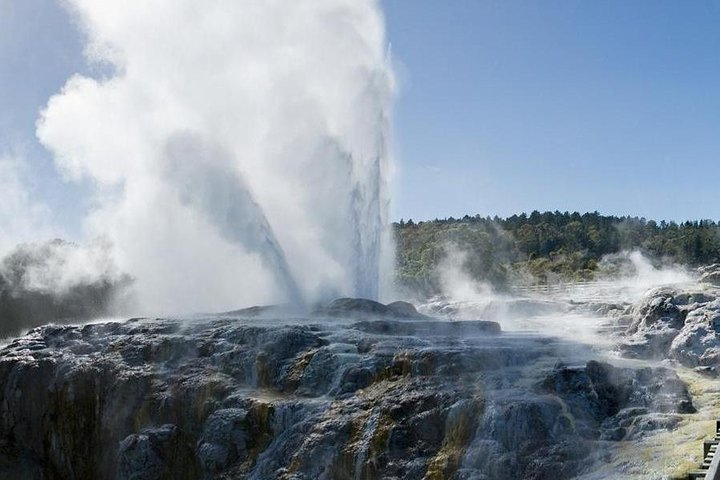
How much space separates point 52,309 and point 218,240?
812 inches

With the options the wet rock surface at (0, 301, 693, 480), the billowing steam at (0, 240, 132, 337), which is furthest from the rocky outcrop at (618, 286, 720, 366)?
the billowing steam at (0, 240, 132, 337)

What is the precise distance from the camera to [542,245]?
95.4 meters

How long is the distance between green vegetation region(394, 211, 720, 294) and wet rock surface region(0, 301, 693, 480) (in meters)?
36.3

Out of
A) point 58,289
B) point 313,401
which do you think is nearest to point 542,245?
point 58,289

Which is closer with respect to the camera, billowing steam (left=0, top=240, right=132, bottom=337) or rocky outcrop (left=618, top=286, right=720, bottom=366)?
rocky outcrop (left=618, top=286, right=720, bottom=366)

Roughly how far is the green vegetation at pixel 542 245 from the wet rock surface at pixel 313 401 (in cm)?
3630

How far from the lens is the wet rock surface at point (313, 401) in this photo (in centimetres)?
1780

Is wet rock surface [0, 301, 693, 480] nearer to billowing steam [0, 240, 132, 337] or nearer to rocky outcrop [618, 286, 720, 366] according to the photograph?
rocky outcrop [618, 286, 720, 366]

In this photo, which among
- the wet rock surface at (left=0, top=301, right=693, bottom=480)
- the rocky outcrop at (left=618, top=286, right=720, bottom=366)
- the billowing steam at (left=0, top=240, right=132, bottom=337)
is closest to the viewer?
the wet rock surface at (left=0, top=301, right=693, bottom=480)

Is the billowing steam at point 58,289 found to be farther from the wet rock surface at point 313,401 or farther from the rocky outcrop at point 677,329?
the rocky outcrop at point 677,329

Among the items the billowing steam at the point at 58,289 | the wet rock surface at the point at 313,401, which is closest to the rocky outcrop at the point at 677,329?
the wet rock surface at the point at 313,401

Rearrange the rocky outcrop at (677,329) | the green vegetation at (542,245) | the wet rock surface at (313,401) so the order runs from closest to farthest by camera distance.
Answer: the wet rock surface at (313,401), the rocky outcrop at (677,329), the green vegetation at (542,245)

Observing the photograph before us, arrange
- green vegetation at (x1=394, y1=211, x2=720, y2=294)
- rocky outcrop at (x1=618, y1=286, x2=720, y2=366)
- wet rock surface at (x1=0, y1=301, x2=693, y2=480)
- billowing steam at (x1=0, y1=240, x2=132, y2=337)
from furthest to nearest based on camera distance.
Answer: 1. green vegetation at (x1=394, y1=211, x2=720, y2=294)
2. billowing steam at (x1=0, y1=240, x2=132, y2=337)
3. rocky outcrop at (x1=618, y1=286, x2=720, y2=366)
4. wet rock surface at (x1=0, y1=301, x2=693, y2=480)

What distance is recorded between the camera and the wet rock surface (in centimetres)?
1780
